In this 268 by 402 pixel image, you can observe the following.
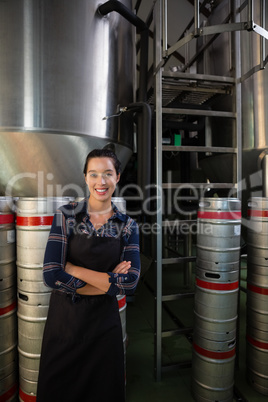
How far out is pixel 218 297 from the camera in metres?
1.91

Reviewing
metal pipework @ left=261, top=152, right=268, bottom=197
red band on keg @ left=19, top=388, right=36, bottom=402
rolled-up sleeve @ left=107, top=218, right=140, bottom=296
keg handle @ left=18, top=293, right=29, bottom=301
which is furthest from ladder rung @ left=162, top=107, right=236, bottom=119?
red band on keg @ left=19, top=388, right=36, bottom=402

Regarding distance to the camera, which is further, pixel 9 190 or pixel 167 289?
pixel 167 289

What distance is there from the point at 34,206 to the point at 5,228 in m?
0.28

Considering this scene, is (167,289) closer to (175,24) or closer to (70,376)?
(70,376)

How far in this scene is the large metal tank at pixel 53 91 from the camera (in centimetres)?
199

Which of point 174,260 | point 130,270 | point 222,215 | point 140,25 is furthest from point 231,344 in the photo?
point 140,25

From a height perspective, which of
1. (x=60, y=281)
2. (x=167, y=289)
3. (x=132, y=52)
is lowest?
(x=167, y=289)

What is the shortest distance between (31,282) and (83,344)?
701 mm

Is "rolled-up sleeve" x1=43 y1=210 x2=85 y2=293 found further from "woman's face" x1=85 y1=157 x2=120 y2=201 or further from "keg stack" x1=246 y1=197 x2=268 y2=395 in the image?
"keg stack" x1=246 y1=197 x2=268 y2=395

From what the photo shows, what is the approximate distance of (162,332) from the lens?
84.4 inches

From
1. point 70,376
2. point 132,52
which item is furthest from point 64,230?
point 132,52

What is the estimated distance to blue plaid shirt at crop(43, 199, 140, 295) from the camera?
1.23 m

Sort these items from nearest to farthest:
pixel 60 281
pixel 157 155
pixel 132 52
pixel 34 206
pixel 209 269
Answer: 1. pixel 60 281
2. pixel 34 206
3. pixel 209 269
4. pixel 157 155
5. pixel 132 52

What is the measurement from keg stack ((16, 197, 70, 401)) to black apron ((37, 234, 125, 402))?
534mm
